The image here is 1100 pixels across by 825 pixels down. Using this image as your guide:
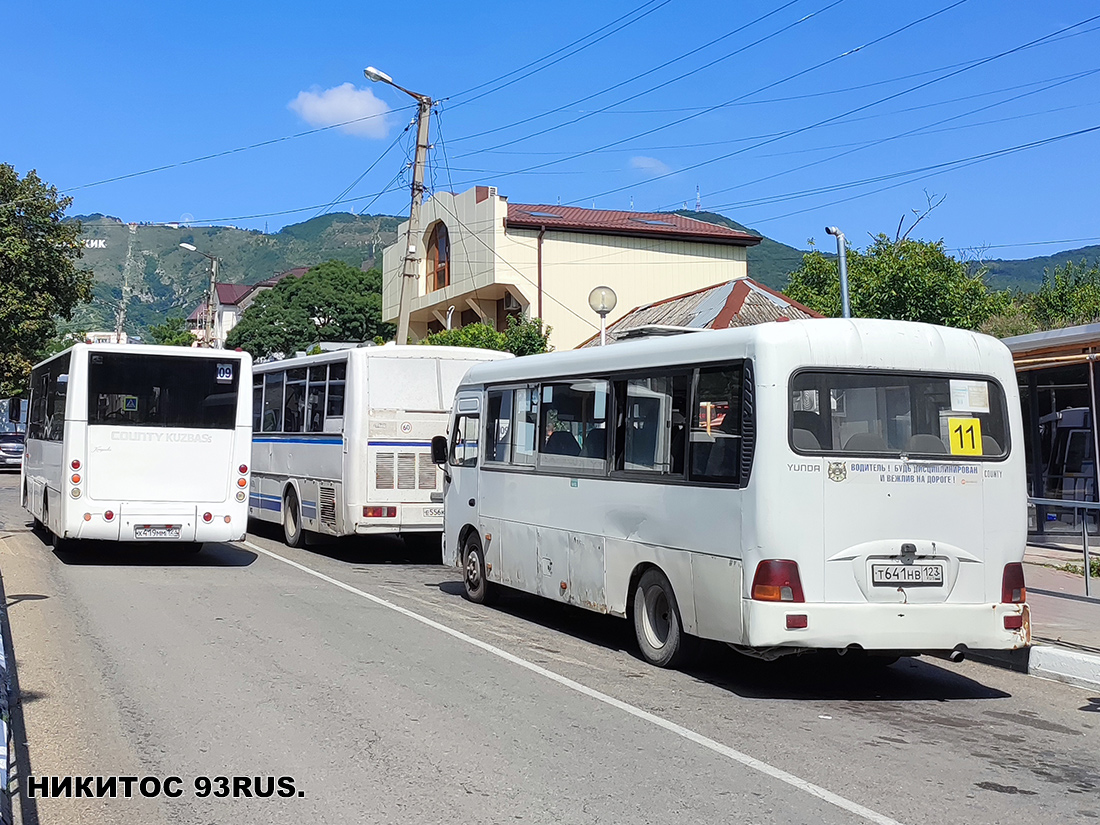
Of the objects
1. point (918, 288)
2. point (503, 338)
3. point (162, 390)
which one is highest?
point (918, 288)

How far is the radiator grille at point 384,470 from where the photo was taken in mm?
17062

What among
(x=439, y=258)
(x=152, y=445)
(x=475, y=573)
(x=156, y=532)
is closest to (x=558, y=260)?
(x=439, y=258)

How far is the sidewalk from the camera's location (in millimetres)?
9297

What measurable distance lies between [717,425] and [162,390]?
965 centimetres

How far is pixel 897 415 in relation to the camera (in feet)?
28.0

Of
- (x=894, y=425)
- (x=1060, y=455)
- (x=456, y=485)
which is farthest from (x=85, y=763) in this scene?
(x=1060, y=455)

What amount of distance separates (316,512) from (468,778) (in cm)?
1285

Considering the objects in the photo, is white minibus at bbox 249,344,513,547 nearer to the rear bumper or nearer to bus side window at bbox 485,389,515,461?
bus side window at bbox 485,389,515,461

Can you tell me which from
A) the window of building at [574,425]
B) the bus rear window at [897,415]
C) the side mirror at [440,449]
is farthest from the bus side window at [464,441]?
the bus rear window at [897,415]

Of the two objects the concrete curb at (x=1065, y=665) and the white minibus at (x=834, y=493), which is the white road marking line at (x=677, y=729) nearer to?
the white minibus at (x=834, y=493)

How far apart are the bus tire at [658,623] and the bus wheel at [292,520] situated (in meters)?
10.8

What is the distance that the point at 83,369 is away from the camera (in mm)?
15477

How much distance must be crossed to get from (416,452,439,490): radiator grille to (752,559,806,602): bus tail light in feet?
31.9

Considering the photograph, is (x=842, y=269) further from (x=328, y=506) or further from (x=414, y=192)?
(x=328, y=506)
